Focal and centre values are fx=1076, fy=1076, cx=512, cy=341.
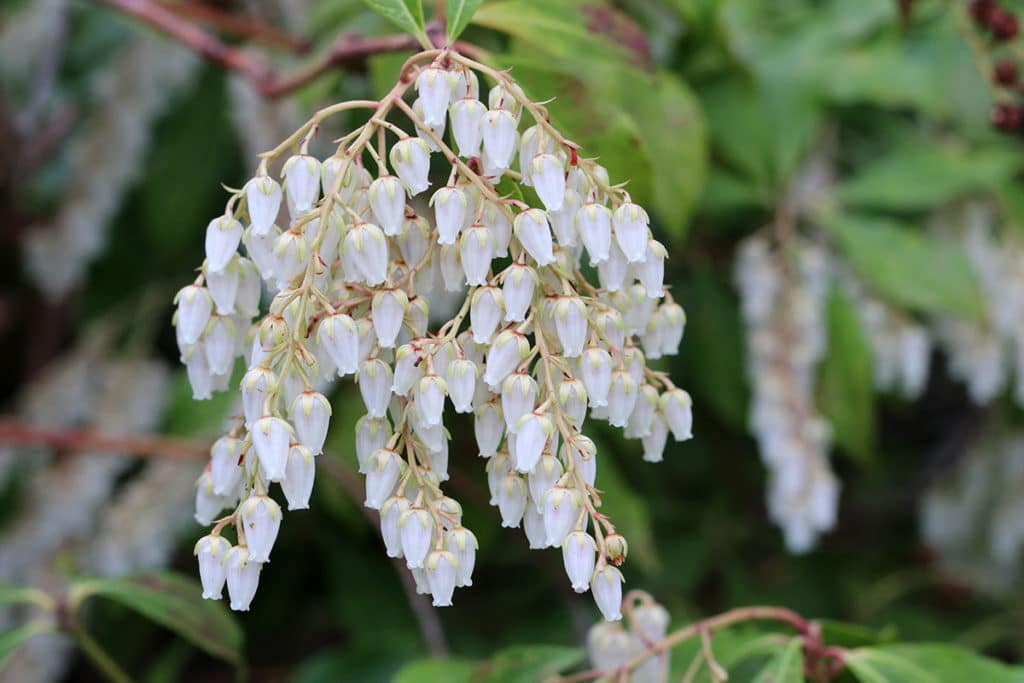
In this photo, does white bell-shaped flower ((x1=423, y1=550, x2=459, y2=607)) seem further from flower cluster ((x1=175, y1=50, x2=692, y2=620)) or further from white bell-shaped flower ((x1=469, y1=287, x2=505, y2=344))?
white bell-shaped flower ((x1=469, y1=287, x2=505, y2=344))

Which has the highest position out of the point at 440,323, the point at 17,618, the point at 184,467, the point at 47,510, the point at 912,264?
the point at 912,264

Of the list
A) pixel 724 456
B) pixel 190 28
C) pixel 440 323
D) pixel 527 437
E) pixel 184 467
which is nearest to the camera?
pixel 527 437

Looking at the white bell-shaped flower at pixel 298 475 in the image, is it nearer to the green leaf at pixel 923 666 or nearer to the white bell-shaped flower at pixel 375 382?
the white bell-shaped flower at pixel 375 382

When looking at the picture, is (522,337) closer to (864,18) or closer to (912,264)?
(912,264)

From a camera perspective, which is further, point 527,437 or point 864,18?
point 864,18

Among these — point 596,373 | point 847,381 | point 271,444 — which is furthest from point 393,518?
point 847,381

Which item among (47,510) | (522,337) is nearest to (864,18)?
(522,337)
